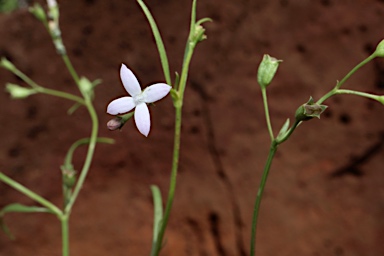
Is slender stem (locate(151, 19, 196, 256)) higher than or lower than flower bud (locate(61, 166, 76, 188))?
lower

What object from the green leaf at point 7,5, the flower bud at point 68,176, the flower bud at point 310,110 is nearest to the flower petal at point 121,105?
the flower bud at point 310,110

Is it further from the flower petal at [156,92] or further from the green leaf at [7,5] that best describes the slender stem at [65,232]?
the green leaf at [7,5]

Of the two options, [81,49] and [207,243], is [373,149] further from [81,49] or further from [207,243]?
[81,49]

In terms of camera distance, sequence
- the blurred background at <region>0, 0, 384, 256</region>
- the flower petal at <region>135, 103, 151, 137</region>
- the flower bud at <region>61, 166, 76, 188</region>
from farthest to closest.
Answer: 1. the blurred background at <region>0, 0, 384, 256</region>
2. the flower bud at <region>61, 166, 76, 188</region>
3. the flower petal at <region>135, 103, 151, 137</region>

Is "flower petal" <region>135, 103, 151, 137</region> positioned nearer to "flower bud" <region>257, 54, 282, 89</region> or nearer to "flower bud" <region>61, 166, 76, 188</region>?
"flower bud" <region>257, 54, 282, 89</region>

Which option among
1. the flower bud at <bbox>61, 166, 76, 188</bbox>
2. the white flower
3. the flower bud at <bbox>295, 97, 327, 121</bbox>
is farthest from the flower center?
the flower bud at <bbox>61, 166, 76, 188</bbox>

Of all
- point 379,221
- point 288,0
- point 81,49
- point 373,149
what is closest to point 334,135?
point 373,149

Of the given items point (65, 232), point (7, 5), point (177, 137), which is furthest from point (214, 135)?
point (7, 5)

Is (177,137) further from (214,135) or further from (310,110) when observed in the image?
(214,135)
